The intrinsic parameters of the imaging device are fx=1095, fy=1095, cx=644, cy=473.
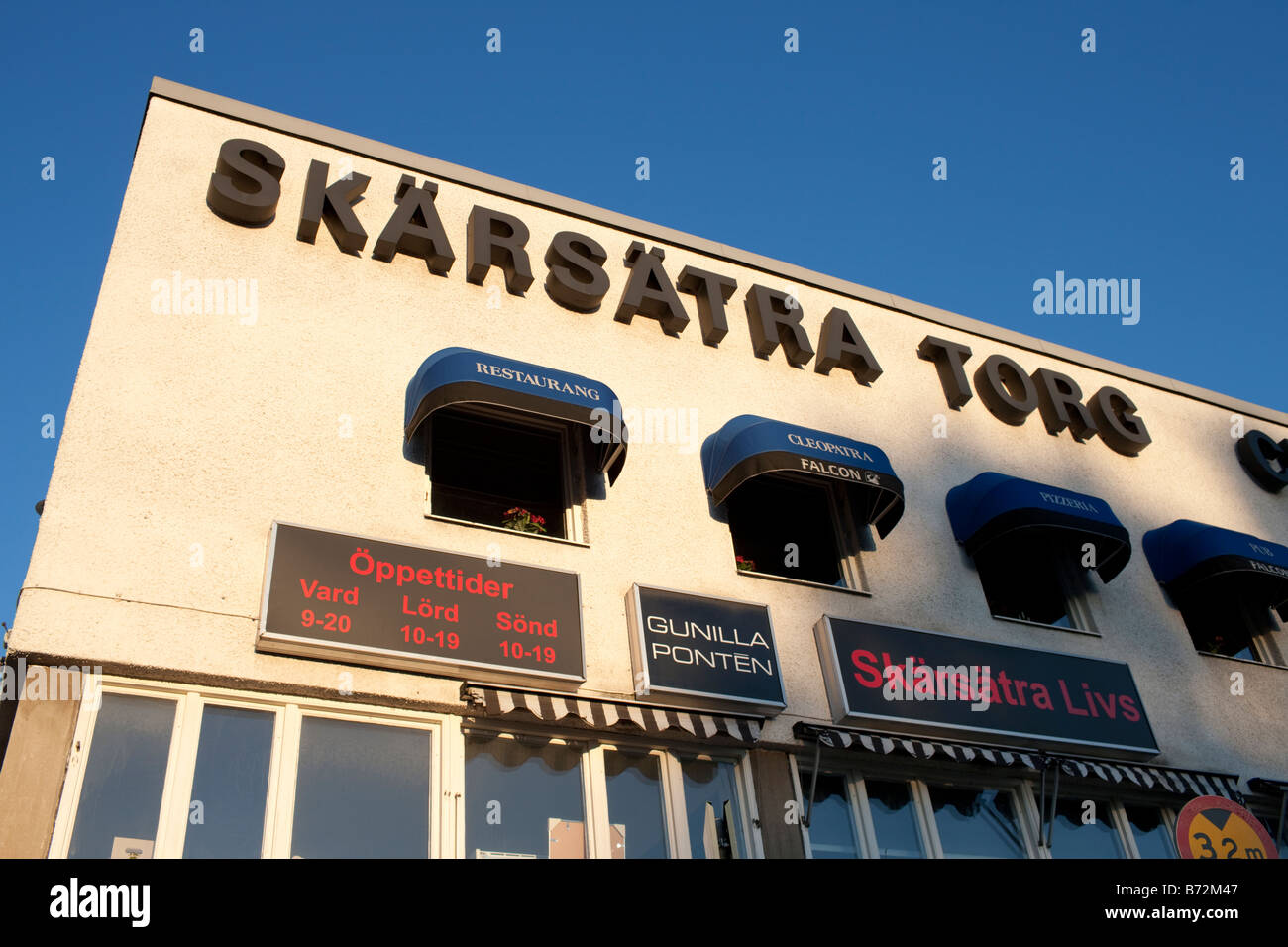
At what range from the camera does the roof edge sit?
11078 mm

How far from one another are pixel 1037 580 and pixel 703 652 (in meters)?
5.02

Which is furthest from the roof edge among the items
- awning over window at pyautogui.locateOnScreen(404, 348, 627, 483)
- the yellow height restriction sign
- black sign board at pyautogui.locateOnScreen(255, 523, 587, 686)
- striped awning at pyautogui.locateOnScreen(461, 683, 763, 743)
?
the yellow height restriction sign

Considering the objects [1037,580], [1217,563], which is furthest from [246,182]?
[1217,563]

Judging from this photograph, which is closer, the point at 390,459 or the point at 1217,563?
the point at 390,459

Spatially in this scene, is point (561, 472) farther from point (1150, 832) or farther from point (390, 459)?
point (1150, 832)

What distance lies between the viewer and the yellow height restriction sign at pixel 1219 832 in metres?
8.38

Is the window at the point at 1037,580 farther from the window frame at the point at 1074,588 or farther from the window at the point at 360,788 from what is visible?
the window at the point at 360,788

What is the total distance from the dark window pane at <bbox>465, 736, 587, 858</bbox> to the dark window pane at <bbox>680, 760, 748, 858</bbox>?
936 millimetres

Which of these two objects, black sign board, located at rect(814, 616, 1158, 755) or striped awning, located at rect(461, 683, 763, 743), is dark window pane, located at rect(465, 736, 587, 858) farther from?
black sign board, located at rect(814, 616, 1158, 755)

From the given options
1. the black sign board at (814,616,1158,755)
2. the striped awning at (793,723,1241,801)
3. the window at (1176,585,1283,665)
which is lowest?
the striped awning at (793,723,1241,801)

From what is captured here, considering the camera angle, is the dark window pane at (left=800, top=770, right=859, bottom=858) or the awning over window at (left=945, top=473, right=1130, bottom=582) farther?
the awning over window at (left=945, top=473, right=1130, bottom=582)

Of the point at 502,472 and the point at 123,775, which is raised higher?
the point at 502,472

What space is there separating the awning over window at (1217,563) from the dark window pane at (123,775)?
1086 cm

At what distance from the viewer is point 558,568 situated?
9.20m
